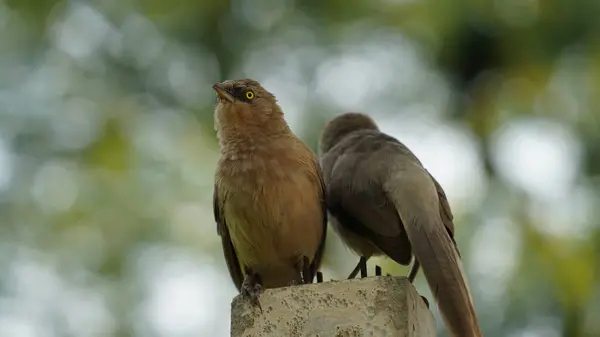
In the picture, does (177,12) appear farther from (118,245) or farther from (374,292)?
(374,292)

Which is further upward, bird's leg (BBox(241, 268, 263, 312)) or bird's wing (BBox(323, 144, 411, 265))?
bird's wing (BBox(323, 144, 411, 265))

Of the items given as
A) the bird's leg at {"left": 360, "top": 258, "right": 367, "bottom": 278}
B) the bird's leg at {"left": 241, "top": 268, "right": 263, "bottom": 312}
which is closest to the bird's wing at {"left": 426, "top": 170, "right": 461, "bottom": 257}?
the bird's leg at {"left": 360, "top": 258, "right": 367, "bottom": 278}

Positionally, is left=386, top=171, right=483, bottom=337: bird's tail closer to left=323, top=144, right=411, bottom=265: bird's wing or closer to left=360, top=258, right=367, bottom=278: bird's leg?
left=323, top=144, right=411, bottom=265: bird's wing

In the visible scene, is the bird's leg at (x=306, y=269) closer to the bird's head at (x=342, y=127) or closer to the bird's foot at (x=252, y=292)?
the bird's foot at (x=252, y=292)

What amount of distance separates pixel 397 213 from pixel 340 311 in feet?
2.92

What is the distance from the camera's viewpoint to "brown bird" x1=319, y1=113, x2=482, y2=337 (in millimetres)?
3953

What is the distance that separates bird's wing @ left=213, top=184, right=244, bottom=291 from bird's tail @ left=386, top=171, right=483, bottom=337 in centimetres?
87

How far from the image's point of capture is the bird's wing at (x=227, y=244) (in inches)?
190

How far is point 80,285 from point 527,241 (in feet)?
13.2

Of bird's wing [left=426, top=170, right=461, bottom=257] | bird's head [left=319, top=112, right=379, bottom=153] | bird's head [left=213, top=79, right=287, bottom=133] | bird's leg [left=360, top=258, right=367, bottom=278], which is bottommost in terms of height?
bird's leg [left=360, top=258, right=367, bottom=278]

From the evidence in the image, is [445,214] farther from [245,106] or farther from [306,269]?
[245,106]

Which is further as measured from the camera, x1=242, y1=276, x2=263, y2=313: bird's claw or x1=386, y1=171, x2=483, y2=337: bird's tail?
x1=386, y1=171, x2=483, y2=337: bird's tail

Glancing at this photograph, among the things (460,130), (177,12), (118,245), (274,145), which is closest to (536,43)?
(460,130)

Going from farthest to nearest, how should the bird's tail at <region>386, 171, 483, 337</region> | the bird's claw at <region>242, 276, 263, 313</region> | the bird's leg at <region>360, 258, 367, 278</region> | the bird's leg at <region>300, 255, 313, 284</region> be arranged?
the bird's leg at <region>300, 255, 313, 284</region>, the bird's leg at <region>360, 258, 367, 278</region>, the bird's tail at <region>386, 171, 483, 337</region>, the bird's claw at <region>242, 276, 263, 313</region>
